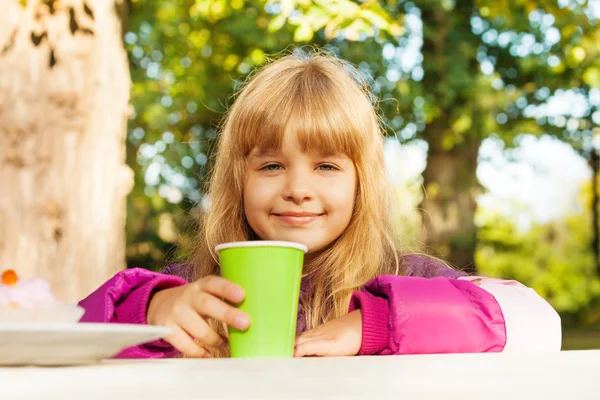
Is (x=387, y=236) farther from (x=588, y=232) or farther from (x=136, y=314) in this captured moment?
(x=588, y=232)

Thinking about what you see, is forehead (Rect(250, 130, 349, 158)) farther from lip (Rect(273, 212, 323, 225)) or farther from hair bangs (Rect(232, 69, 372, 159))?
lip (Rect(273, 212, 323, 225))

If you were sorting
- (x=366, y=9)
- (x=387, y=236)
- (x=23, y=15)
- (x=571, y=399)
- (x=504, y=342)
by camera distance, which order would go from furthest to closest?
(x=366, y=9) → (x=23, y=15) → (x=387, y=236) → (x=504, y=342) → (x=571, y=399)

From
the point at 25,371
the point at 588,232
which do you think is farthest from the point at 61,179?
the point at 588,232

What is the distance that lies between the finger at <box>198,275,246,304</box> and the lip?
875mm

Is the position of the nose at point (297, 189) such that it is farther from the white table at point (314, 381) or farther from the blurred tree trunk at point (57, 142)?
the blurred tree trunk at point (57, 142)

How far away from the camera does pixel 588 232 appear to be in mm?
21828

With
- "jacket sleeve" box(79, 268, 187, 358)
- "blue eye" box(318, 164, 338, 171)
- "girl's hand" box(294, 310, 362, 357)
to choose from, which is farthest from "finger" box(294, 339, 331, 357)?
"blue eye" box(318, 164, 338, 171)

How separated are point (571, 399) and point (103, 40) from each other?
388 centimetres

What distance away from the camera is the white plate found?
72 cm


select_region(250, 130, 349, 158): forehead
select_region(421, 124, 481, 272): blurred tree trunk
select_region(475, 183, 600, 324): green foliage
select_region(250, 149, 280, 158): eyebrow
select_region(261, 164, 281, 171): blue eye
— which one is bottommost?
select_region(475, 183, 600, 324): green foliage

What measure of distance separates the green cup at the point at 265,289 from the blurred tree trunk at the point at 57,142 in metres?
3.00

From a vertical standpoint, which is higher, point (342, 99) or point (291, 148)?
point (342, 99)

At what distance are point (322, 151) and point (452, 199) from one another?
259 inches

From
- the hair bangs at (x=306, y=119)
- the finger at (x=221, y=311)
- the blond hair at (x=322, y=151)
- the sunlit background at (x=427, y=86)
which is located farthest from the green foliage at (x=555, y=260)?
the finger at (x=221, y=311)
